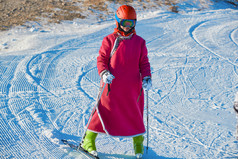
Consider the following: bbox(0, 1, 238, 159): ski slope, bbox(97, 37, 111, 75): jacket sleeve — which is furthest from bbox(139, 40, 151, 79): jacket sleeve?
bbox(0, 1, 238, 159): ski slope

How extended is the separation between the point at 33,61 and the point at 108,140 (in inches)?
125

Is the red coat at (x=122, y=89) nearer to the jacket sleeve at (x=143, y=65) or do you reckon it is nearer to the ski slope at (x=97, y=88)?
the jacket sleeve at (x=143, y=65)

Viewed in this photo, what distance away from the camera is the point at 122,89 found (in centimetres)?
301

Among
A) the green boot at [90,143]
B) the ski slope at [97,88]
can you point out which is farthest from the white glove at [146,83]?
the ski slope at [97,88]

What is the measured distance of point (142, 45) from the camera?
10.2ft

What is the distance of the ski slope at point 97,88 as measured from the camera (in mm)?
3614

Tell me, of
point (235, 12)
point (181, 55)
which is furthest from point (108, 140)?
point (235, 12)

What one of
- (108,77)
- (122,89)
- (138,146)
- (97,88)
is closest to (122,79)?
(122,89)

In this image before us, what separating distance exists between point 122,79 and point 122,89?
0.35 feet

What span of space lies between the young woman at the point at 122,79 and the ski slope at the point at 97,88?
0.52 m

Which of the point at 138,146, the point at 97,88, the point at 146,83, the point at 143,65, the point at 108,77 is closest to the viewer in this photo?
the point at 108,77

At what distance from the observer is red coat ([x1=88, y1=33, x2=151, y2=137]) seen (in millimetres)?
3008

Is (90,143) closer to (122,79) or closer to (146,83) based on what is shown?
(122,79)

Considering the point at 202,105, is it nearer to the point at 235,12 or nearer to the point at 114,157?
the point at 114,157
